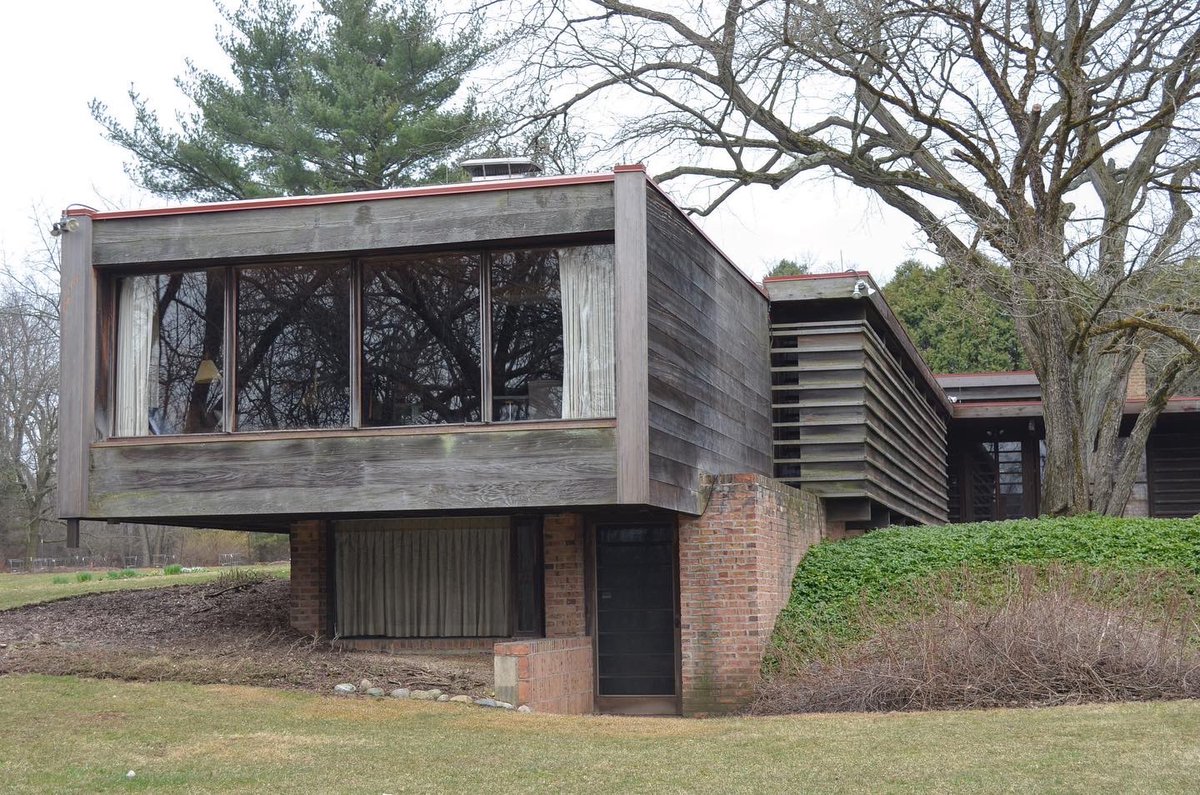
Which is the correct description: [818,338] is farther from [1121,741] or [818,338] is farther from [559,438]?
[1121,741]

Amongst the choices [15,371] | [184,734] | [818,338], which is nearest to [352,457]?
[184,734]

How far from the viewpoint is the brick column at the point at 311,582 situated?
14984 millimetres

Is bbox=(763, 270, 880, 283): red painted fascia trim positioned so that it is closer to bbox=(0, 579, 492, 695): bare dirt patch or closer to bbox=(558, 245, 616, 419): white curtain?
bbox=(558, 245, 616, 419): white curtain

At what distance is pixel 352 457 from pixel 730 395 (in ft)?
14.1

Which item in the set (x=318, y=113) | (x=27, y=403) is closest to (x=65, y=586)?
(x=318, y=113)

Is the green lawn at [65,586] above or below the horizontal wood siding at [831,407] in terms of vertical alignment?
below

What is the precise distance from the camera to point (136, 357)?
12828mm

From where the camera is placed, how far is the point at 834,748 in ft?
29.7

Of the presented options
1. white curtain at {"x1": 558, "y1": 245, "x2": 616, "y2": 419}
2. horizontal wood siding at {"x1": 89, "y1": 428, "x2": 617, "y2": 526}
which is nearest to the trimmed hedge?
horizontal wood siding at {"x1": 89, "y1": 428, "x2": 617, "y2": 526}

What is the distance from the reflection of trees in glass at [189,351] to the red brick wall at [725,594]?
4759 mm

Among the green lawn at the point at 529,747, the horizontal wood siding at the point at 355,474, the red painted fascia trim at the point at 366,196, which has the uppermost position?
the red painted fascia trim at the point at 366,196

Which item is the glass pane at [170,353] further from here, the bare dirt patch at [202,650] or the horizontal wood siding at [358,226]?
the bare dirt patch at [202,650]

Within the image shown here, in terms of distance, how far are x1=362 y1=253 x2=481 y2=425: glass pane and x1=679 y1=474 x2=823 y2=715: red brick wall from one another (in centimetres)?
286

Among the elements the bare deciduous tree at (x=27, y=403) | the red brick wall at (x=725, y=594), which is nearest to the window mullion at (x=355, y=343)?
the red brick wall at (x=725, y=594)
